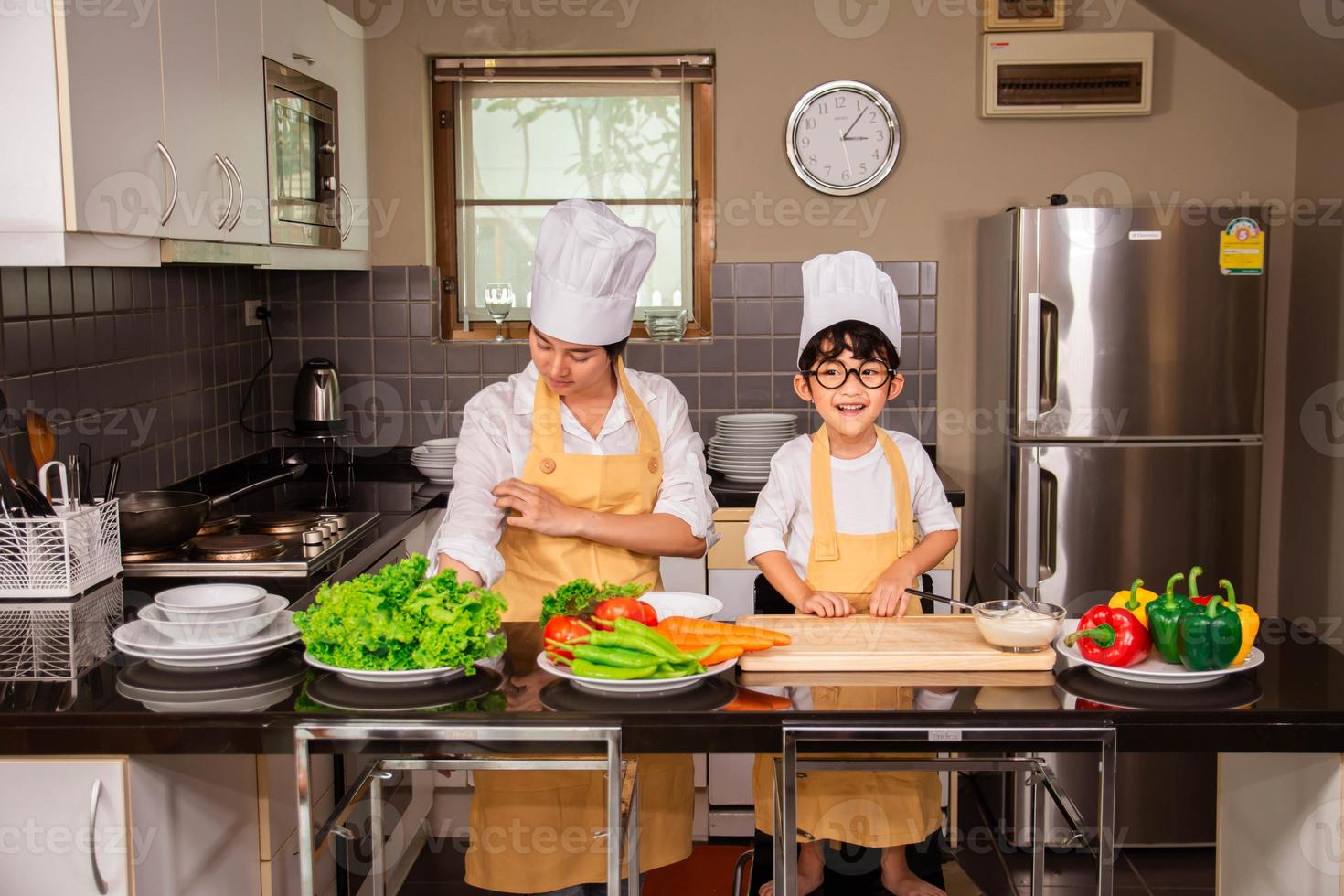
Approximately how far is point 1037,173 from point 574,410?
232 centimetres

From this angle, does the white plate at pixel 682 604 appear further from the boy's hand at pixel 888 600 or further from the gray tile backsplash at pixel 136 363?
the gray tile backsplash at pixel 136 363

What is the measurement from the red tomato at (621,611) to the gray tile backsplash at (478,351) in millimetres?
2393

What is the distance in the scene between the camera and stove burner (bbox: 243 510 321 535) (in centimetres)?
303

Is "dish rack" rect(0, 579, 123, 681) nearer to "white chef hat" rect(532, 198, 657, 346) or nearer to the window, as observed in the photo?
"white chef hat" rect(532, 198, 657, 346)

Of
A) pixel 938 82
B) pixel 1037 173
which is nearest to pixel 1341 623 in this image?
pixel 1037 173

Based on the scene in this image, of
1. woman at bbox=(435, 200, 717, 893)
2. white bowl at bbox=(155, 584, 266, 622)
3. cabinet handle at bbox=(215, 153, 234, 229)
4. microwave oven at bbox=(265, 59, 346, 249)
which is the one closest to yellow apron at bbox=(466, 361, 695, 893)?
woman at bbox=(435, 200, 717, 893)

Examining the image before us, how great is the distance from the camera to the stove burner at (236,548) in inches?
108

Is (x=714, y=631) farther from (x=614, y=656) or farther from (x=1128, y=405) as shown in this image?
(x=1128, y=405)

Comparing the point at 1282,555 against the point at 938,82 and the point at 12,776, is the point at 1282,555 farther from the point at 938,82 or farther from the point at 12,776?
the point at 12,776

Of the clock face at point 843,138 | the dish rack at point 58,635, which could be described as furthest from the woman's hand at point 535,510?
the clock face at point 843,138

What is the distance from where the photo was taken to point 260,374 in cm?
424

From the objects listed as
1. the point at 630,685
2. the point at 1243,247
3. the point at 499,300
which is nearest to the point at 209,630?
the point at 630,685

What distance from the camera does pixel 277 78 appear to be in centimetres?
321

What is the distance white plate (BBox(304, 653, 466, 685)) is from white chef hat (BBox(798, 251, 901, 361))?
92 cm
